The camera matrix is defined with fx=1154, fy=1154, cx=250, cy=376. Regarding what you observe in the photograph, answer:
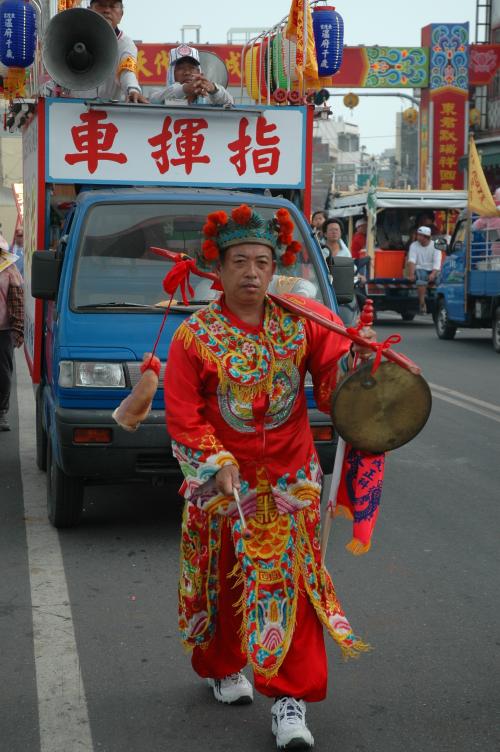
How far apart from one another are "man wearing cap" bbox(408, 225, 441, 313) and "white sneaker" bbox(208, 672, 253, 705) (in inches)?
725

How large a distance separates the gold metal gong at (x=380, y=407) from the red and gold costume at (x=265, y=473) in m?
0.18

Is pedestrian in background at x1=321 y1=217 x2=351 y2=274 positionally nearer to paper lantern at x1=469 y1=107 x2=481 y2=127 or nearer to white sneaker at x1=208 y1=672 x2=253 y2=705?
white sneaker at x1=208 y1=672 x2=253 y2=705

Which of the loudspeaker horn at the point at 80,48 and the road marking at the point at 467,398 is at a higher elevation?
the loudspeaker horn at the point at 80,48

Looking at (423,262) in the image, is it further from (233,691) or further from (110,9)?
(233,691)

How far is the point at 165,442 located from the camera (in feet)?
19.9

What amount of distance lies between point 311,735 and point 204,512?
80 centimetres

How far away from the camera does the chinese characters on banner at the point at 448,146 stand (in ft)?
111

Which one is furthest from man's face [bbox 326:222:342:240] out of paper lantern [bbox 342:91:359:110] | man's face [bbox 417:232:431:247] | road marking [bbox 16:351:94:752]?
paper lantern [bbox 342:91:359:110]

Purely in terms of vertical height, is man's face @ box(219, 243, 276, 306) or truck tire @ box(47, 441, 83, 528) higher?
man's face @ box(219, 243, 276, 306)

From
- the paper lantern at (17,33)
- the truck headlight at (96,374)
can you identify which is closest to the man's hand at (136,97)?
the paper lantern at (17,33)

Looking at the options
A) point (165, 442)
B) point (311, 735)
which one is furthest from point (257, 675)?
point (165, 442)

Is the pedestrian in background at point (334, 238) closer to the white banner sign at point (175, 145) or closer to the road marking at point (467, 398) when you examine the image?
the road marking at point (467, 398)

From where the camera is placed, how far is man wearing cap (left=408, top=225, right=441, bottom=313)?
22.0 m

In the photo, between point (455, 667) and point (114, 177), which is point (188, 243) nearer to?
point (114, 177)
